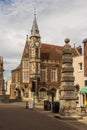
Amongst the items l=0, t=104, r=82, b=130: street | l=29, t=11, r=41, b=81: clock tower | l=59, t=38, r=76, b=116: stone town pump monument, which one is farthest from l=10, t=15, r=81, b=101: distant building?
l=0, t=104, r=82, b=130: street

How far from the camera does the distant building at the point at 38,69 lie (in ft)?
240

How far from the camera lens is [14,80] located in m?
85.0

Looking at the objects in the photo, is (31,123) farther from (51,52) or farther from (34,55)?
(51,52)

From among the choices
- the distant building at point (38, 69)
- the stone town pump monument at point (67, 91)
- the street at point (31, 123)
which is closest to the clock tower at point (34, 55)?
the distant building at point (38, 69)

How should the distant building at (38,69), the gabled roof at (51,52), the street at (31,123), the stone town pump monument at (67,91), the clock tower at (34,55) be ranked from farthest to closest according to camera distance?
the gabled roof at (51,52), the distant building at (38,69), the clock tower at (34,55), the stone town pump monument at (67,91), the street at (31,123)

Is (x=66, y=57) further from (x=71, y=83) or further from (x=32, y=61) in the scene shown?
(x=32, y=61)

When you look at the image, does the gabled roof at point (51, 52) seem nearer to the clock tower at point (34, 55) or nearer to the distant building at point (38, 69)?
the distant building at point (38, 69)

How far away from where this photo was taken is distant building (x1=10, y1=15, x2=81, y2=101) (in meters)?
73.1

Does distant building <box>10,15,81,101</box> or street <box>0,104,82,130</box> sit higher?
distant building <box>10,15,81,101</box>

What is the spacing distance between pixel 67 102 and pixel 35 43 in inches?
1901

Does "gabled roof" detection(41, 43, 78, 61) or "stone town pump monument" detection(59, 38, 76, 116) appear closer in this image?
"stone town pump monument" detection(59, 38, 76, 116)

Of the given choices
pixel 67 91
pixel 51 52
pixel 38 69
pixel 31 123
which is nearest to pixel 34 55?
pixel 38 69

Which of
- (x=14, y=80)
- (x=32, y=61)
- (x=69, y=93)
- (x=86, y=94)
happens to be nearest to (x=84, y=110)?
(x=69, y=93)

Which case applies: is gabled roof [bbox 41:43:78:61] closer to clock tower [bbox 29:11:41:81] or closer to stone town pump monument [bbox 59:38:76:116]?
clock tower [bbox 29:11:41:81]
